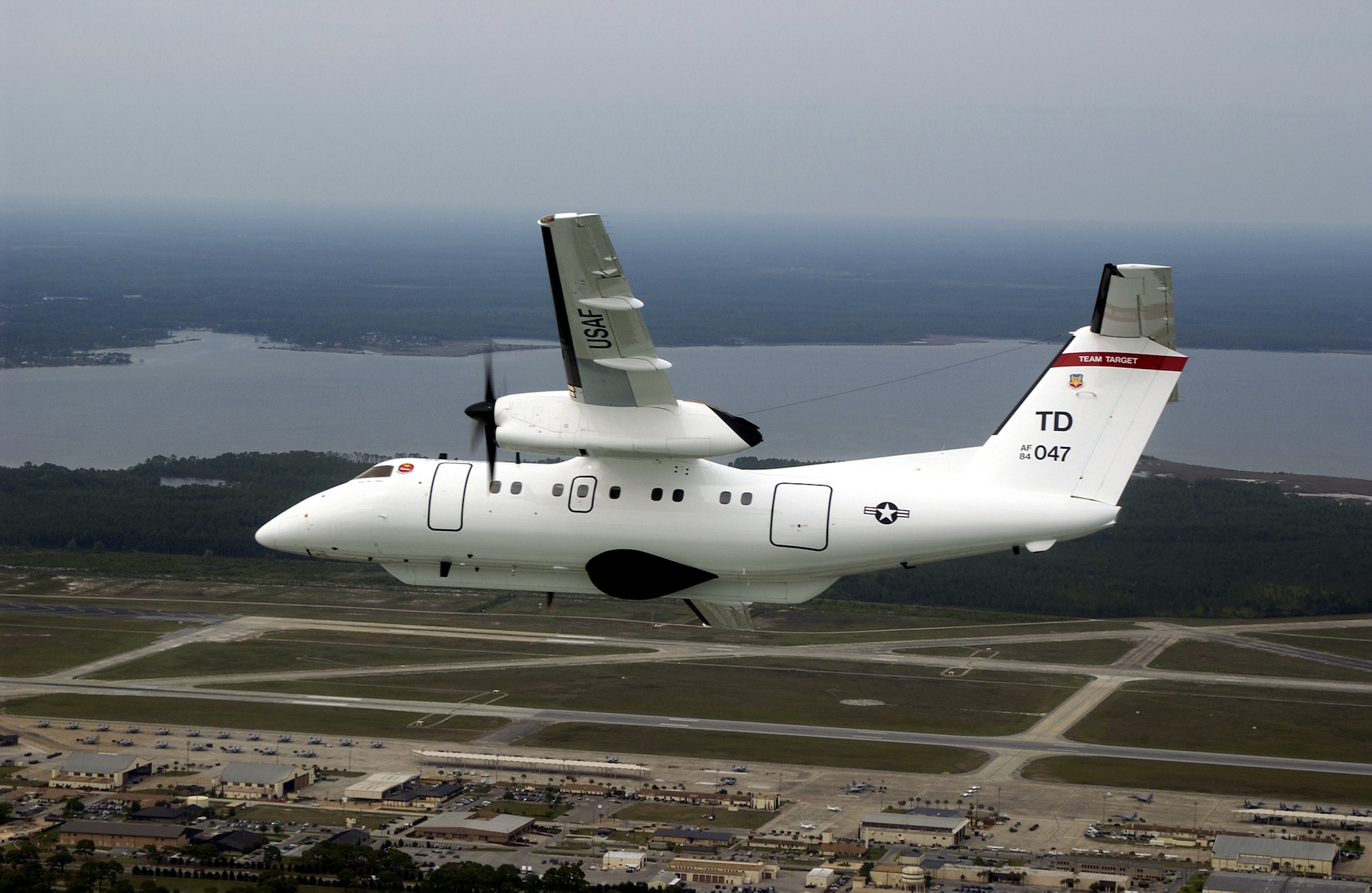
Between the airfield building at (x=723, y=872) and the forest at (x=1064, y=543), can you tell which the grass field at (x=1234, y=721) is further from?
the airfield building at (x=723, y=872)

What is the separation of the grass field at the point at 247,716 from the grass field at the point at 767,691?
358 centimetres

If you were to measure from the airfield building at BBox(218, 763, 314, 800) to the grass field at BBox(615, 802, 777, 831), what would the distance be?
50.0ft

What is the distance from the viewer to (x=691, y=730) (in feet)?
273

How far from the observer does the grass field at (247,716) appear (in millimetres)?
82188

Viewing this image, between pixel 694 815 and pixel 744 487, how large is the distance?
41.7 metres

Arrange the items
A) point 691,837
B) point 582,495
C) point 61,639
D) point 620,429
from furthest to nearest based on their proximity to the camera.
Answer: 1. point 61,639
2. point 691,837
3. point 582,495
4. point 620,429

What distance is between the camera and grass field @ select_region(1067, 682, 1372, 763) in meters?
82.2

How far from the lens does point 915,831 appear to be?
215 feet

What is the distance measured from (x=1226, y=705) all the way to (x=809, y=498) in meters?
68.0

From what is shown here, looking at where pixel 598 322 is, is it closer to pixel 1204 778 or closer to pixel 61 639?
pixel 1204 778

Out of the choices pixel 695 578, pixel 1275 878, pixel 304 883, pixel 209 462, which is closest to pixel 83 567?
pixel 209 462

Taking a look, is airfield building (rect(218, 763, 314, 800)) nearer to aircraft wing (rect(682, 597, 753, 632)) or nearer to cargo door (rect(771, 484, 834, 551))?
aircraft wing (rect(682, 597, 753, 632))

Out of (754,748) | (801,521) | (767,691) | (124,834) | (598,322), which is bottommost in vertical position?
(124,834)

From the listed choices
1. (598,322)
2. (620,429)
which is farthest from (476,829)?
(598,322)
